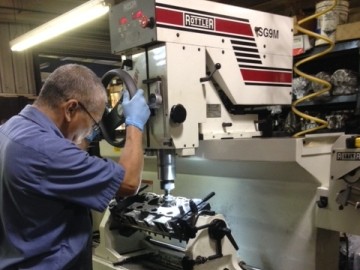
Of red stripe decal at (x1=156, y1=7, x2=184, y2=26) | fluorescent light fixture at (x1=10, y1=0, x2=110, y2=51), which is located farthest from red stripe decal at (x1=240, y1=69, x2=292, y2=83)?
fluorescent light fixture at (x1=10, y1=0, x2=110, y2=51)

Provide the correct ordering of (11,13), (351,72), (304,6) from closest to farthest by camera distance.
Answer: (351,72)
(304,6)
(11,13)

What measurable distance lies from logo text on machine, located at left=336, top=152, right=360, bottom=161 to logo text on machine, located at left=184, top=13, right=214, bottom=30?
62 centimetres

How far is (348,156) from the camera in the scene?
3.71 feet

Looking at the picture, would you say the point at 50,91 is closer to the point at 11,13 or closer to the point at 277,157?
the point at 277,157

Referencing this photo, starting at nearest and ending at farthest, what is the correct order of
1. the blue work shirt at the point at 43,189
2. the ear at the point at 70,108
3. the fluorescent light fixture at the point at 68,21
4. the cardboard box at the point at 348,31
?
the blue work shirt at the point at 43,189 → the ear at the point at 70,108 → the cardboard box at the point at 348,31 → the fluorescent light fixture at the point at 68,21

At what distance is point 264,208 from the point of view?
1.40 m

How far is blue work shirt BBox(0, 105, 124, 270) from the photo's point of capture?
0.96 meters

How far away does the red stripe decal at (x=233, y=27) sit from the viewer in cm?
125

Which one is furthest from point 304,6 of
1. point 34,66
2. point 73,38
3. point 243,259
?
point 34,66

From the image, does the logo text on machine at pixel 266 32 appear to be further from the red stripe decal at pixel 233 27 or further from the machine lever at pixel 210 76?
the machine lever at pixel 210 76

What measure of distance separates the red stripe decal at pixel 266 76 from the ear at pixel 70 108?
63 cm

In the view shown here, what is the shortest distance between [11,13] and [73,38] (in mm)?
733

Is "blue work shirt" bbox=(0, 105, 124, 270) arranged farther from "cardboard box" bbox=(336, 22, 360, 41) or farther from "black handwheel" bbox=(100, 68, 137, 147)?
"cardboard box" bbox=(336, 22, 360, 41)

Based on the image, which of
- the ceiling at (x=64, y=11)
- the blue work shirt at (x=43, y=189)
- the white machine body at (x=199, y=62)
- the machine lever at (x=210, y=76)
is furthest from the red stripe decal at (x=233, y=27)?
the ceiling at (x=64, y=11)
